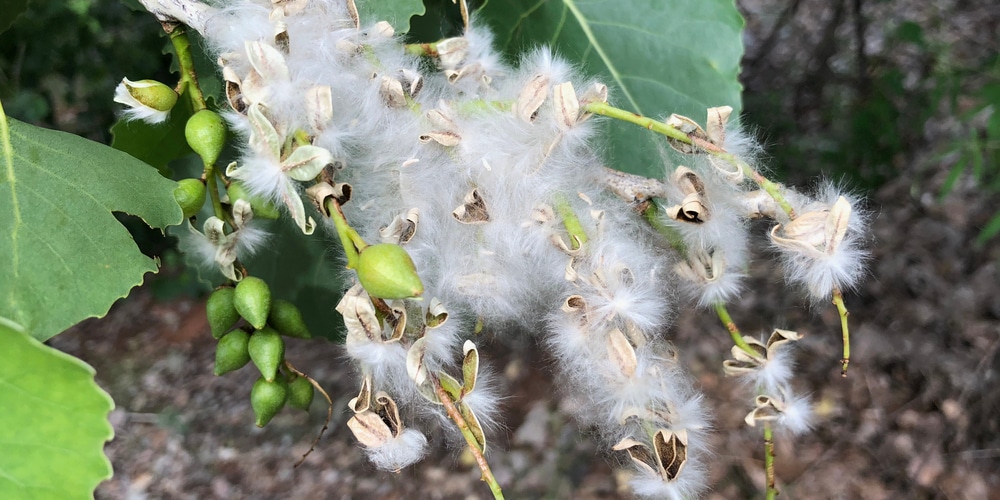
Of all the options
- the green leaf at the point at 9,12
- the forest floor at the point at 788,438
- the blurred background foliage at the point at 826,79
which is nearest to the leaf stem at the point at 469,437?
the green leaf at the point at 9,12

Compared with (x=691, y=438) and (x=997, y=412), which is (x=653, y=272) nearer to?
(x=691, y=438)

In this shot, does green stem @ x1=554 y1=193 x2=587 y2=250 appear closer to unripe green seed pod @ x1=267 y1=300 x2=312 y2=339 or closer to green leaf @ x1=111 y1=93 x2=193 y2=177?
unripe green seed pod @ x1=267 y1=300 x2=312 y2=339

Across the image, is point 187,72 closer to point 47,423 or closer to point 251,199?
point 251,199

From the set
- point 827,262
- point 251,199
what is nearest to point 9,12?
point 251,199

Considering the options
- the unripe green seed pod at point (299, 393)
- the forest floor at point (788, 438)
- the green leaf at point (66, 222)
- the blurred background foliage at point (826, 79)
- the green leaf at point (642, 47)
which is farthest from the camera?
the blurred background foliage at point (826, 79)

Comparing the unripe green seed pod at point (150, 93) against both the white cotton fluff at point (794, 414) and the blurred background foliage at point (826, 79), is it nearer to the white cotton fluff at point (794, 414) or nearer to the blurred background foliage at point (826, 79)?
the white cotton fluff at point (794, 414)

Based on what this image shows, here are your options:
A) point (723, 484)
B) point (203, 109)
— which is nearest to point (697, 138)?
point (203, 109)
